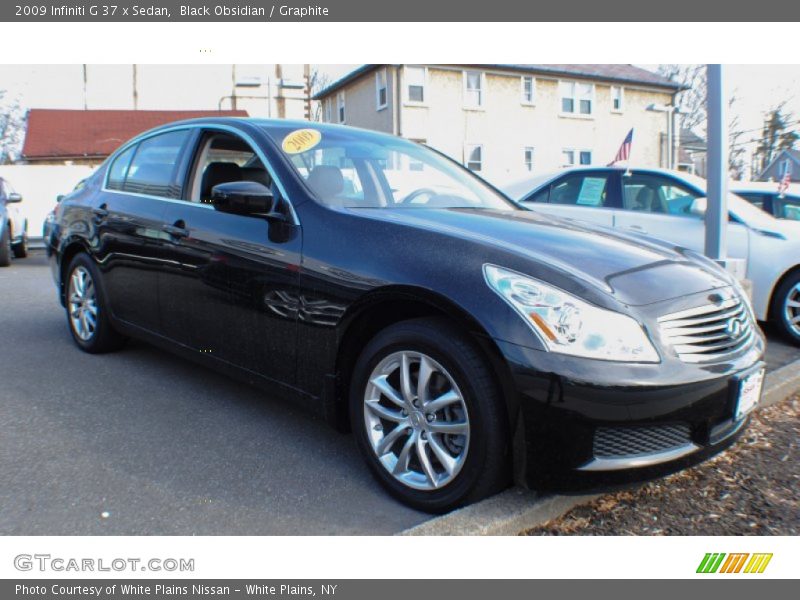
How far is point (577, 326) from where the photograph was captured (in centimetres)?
226

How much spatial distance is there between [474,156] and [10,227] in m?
18.1

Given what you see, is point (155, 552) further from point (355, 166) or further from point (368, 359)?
point (355, 166)

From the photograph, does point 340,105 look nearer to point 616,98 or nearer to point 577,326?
point 616,98

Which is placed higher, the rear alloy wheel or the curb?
the rear alloy wheel

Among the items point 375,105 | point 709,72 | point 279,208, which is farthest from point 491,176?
point 279,208

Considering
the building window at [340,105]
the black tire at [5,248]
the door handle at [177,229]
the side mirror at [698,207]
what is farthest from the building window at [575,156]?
the door handle at [177,229]

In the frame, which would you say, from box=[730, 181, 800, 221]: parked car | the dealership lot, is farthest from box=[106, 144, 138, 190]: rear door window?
box=[730, 181, 800, 221]: parked car

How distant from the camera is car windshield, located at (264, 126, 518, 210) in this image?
10.7 feet

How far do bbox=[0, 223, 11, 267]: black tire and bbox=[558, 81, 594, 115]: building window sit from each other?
22258 mm

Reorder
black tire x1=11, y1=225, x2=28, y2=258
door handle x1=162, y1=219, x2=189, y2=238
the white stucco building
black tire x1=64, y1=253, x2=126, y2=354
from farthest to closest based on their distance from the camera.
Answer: the white stucco building
black tire x1=11, y1=225, x2=28, y2=258
black tire x1=64, y1=253, x2=126, y2=354
door handle x1=162, y1=219, x2=189, y2=238


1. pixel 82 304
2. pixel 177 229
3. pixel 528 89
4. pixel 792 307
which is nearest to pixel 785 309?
pixel 792 307

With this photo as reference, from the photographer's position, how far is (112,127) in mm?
36031

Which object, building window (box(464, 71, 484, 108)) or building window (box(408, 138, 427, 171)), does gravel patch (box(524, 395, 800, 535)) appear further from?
building window (box(464, 71, 484, 108))

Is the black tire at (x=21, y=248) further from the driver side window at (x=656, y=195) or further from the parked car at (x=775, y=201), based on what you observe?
the parked car at (x=775, y=201)
